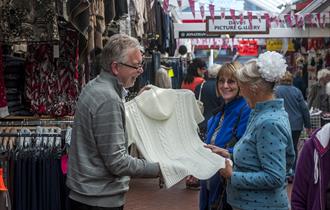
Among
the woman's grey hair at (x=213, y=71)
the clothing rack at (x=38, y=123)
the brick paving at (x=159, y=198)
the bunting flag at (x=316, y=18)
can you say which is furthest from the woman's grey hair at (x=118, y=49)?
the bunting flag at (x=316, y=18)

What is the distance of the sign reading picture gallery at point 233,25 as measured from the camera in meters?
14.9

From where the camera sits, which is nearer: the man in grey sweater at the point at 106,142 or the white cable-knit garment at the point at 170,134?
the man in grey sweater at the point at 106,142

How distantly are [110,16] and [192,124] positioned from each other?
2248mm

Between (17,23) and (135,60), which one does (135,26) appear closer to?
(17,23)

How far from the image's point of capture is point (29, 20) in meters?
4.91

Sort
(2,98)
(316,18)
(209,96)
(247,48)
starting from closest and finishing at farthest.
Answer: (2,98) < (209,96) < (316,18) < (247,48)

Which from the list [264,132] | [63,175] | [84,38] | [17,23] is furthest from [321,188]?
[17,23]

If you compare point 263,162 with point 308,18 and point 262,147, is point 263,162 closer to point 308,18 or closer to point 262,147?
point 262,147

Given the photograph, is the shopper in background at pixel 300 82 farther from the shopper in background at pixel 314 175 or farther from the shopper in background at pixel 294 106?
the shopper in background at pixel 314 175

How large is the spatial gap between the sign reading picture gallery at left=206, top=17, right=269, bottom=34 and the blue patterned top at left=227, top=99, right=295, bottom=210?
38.8 feet

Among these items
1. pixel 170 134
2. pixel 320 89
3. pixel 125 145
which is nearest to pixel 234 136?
pixel 170 134

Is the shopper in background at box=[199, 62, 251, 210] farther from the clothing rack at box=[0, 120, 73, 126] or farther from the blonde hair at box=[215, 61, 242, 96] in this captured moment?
the clothing rack at box=[0, 120, 73, 126]

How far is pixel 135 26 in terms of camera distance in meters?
7.87

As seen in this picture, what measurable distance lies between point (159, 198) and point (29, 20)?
3892 mm
